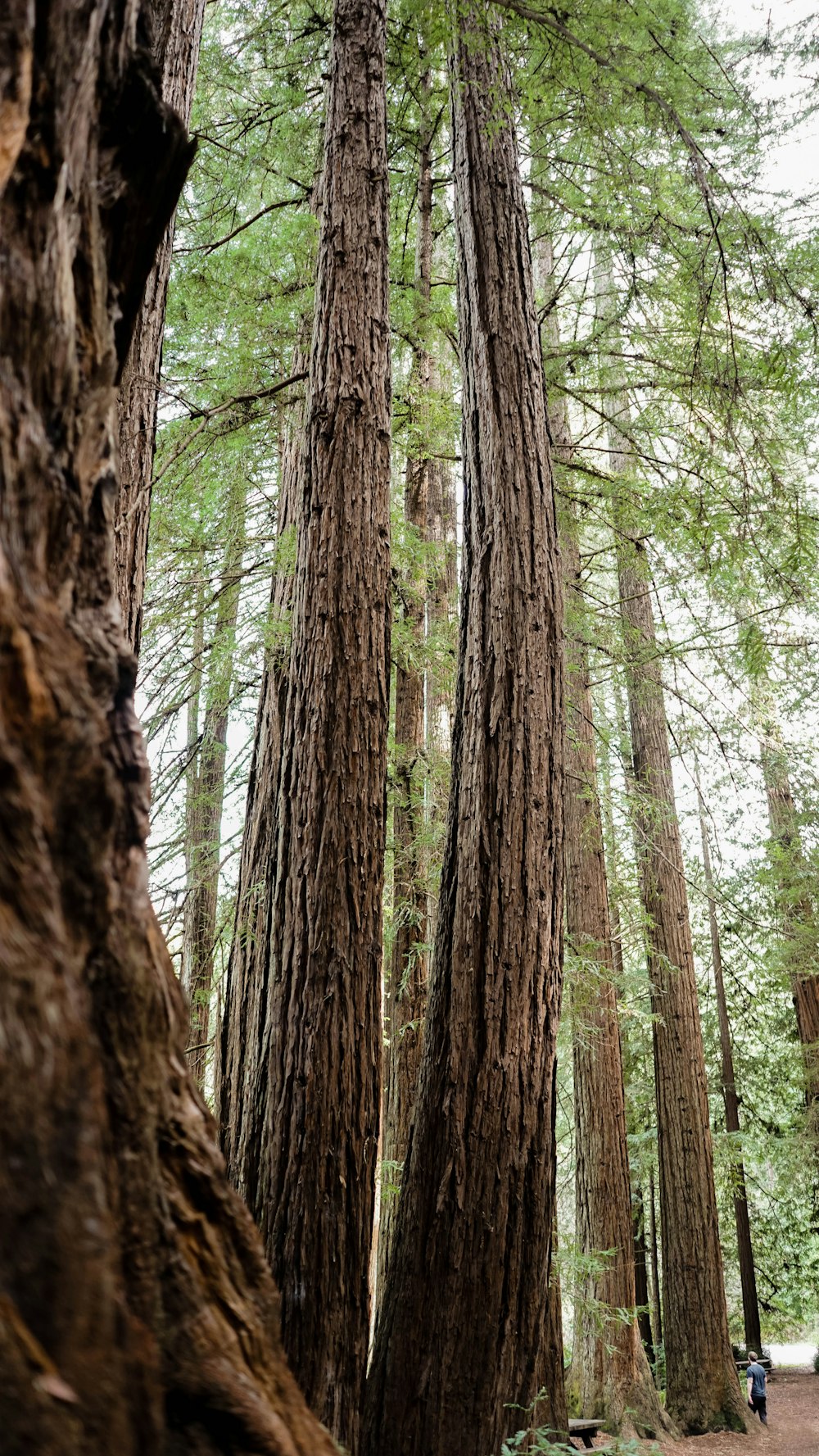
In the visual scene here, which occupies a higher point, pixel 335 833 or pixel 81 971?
pixel 335 833

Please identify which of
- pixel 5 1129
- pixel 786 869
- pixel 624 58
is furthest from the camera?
pixel 786 869

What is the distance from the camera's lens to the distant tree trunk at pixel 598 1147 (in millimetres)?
8930

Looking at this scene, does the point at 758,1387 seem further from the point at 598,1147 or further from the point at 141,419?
the point at 141,419

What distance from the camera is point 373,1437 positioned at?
338 cm

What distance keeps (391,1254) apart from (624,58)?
5.97m

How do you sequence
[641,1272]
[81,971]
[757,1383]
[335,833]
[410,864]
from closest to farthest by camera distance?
[81,971]
[335,833]
[410,864]
[757,1383]
[641,1272]

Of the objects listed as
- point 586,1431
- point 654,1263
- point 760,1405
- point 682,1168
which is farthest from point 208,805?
point 654,1263

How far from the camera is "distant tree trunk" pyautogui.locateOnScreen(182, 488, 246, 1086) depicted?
21.1 feet

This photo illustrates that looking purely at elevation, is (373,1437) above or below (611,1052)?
below

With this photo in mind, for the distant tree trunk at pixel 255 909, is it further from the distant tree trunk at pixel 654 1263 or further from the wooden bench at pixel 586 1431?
the distant tree trunk at pixel 654 1263

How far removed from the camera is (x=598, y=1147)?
9.21m

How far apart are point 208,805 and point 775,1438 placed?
9.81 metres

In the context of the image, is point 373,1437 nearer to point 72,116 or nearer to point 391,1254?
point 391,1254

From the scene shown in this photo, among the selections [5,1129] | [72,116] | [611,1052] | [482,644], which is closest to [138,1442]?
[5,1129]
